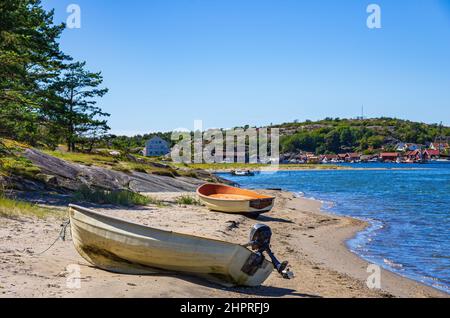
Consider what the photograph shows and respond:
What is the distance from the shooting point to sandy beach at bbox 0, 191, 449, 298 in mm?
9078

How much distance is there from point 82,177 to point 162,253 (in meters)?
22.7

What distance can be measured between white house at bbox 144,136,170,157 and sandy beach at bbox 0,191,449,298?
121515mm

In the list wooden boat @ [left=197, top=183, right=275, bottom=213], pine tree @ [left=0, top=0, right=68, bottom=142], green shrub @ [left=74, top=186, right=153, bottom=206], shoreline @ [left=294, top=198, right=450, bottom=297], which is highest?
pine tree @ [left=0, top=0, right=68, bottom=142]

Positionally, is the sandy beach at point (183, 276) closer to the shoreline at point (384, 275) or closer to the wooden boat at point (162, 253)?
the shoreline at point (384, 275)

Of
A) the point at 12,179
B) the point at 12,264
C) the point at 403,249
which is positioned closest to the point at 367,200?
the point at 403,249

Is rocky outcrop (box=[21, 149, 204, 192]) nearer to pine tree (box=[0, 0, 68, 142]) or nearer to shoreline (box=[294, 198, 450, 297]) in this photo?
pine tree (box=[0, 0, 68, 142])

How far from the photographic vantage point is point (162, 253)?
10.2m

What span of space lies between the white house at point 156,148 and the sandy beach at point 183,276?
12152 cm

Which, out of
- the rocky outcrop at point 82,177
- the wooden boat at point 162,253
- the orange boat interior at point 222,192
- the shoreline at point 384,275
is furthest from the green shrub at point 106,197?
the wooden boat at point 162,253

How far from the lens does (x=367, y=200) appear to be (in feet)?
136

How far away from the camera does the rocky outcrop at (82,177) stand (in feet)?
90.1

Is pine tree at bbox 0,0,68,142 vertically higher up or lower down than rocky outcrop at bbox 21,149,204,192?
higher up

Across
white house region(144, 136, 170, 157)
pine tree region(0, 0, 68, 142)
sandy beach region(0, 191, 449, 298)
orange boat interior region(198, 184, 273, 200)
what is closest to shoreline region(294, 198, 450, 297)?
sandy beach region(0, 191, 449, 298)
